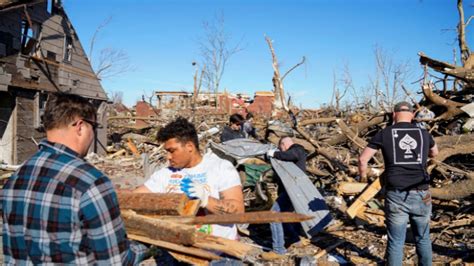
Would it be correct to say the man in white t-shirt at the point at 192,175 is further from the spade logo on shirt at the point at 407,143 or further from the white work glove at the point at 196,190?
the spade logo on shirt at the point at 407,143

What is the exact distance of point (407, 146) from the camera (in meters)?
4.40

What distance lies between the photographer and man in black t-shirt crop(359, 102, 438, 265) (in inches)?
171

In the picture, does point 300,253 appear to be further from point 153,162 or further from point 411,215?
point 153,162

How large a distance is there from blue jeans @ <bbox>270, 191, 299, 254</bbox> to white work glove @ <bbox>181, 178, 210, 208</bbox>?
9.67 feet

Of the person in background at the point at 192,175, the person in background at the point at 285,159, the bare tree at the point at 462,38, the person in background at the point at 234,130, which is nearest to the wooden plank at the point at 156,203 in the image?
the person in background at the point at 192,175

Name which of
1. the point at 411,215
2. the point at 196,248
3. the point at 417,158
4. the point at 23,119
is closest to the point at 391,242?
the point at 411,215

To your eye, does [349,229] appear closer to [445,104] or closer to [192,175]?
[445,104]

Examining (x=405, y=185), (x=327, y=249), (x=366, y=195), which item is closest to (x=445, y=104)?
(x=366, y=195)

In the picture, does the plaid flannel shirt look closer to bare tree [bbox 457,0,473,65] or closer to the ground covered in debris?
the ground covered in debris

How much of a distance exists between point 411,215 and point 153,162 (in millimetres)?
8194

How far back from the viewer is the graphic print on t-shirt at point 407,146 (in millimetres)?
4395

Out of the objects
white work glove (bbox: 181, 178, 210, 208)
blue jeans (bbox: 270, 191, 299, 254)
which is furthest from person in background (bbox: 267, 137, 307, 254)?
white work glove (bbox: 181, 178, 210, 208)

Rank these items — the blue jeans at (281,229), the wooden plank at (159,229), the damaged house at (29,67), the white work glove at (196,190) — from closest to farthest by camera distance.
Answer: the wooden plank at (159,229) < the white work glove at (196,190) < the blue jeans at (281,229) < the damaged house at (29,67)

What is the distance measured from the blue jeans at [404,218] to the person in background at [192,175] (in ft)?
7.20
